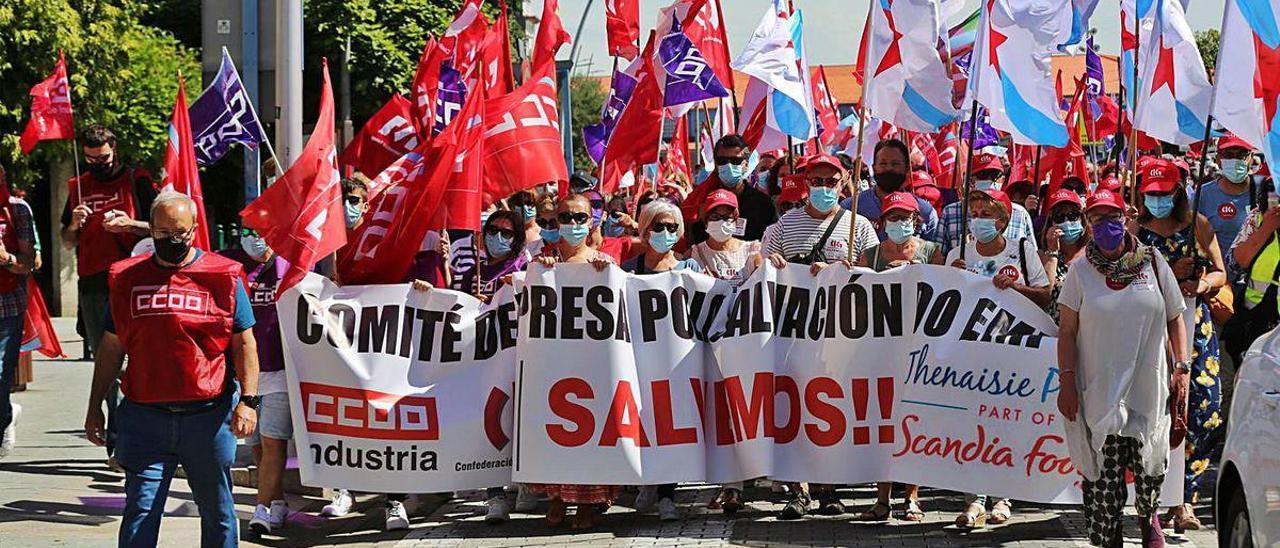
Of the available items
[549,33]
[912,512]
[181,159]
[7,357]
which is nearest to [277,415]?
[181,159]

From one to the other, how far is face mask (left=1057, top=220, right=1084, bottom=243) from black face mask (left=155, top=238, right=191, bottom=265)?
14.6 ft

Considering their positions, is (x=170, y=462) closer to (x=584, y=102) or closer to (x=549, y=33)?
(x=549, y=33)

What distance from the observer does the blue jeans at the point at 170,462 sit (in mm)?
6805

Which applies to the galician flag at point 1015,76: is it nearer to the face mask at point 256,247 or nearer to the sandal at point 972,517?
the sandal at point 972,517

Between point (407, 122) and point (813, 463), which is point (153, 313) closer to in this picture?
point (813, 463)

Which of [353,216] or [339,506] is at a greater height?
[353,216]

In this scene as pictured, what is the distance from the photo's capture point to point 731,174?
436 inches

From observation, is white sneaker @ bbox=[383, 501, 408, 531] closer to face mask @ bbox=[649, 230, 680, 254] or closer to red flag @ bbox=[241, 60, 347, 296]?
red flag @ bbox=[241, 60, 347, 296]

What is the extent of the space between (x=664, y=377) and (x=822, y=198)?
1.34 meters

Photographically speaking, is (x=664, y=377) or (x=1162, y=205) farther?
(x=1162, y=205)

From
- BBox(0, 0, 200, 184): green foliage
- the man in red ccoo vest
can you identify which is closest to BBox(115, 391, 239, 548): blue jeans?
the man in red ccoo vest

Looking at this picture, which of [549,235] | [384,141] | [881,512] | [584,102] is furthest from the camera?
[584,102]

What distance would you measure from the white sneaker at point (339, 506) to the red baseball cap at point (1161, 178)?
4.54 metres

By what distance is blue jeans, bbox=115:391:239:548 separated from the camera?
680 centimetres
